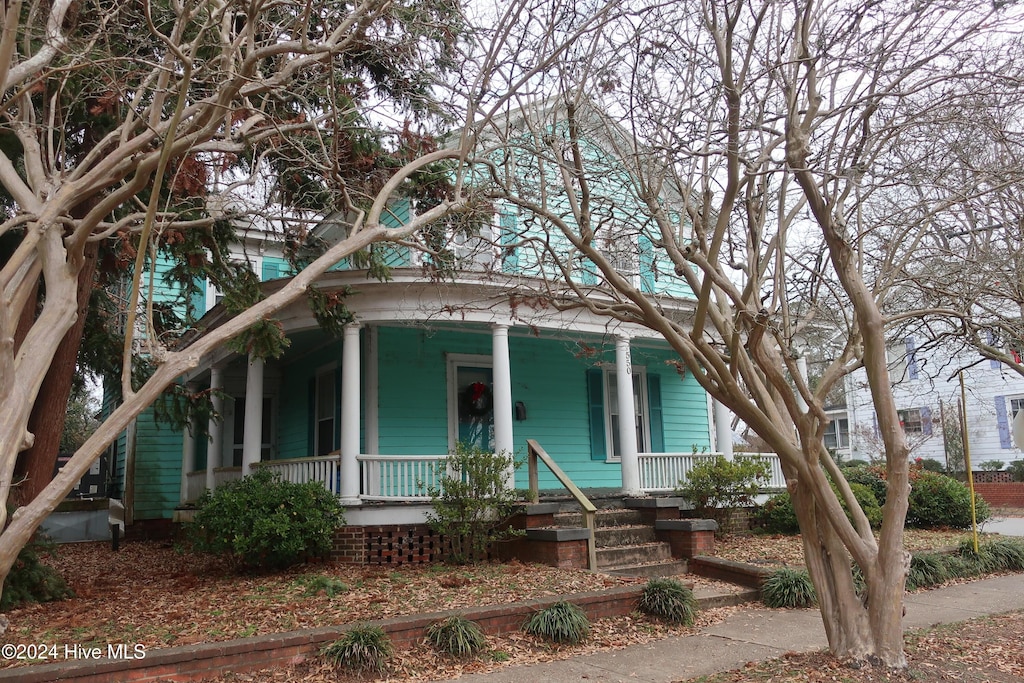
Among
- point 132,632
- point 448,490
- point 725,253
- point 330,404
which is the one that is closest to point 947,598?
point 725,253

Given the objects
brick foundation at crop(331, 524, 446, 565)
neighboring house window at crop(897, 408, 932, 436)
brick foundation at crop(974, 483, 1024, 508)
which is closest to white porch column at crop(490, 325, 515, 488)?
brick foundation at crop(331, 524, 446, 565)

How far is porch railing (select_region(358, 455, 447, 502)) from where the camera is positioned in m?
11.5

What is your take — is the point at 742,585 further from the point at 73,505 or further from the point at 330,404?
the point at 73,505

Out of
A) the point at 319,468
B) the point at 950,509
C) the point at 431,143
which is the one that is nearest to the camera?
the point at 431,143

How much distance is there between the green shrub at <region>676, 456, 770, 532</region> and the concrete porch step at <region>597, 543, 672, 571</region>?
1.55m

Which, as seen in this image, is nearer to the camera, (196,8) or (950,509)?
(196,8)

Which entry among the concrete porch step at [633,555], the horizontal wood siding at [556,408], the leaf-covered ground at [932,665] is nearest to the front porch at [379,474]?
the concrete porch step at [633,555]

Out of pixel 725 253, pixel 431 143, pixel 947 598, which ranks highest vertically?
pixel 431 143

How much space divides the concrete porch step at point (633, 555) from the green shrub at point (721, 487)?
1.55m

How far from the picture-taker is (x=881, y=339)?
6.48 meters

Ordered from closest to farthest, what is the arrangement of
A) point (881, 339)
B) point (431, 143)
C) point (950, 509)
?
point (881, 339) < point (431, 143) < point (950, 509)

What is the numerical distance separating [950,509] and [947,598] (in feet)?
18.0

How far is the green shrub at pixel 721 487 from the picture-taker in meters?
12.7

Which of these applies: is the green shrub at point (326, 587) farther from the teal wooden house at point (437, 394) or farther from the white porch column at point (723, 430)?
the white porch column at point (723, 430)
